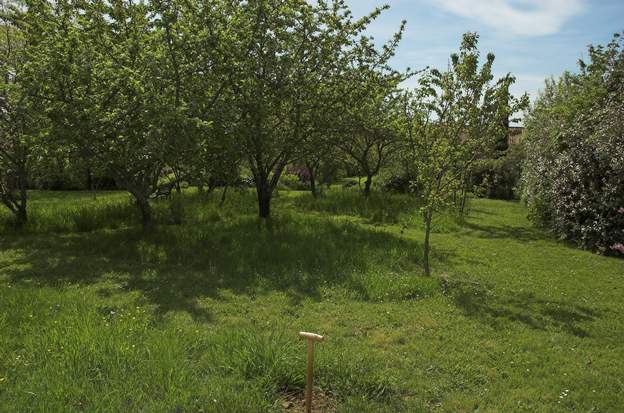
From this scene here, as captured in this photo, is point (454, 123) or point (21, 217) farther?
point (21, 217)

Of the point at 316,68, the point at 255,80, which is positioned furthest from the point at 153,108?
the point at 316,68

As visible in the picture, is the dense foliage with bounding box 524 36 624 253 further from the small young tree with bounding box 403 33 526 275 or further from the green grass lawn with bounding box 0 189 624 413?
the small young tree with bounding box 403 33 526 275

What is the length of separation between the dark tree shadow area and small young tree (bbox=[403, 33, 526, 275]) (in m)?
1.64

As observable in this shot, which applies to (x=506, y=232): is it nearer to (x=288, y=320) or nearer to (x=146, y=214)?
(x=288, y=320)

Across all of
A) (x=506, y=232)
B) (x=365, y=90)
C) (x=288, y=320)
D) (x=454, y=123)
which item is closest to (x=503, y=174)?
(x=506, y=232)

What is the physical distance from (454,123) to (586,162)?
6.18 metres

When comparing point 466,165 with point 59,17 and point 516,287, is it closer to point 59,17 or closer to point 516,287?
point 516,287

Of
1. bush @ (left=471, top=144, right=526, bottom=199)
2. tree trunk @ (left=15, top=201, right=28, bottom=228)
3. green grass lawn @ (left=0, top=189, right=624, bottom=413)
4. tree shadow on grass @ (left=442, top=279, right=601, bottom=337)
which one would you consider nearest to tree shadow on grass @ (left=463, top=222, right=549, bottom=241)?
green grass lawn @ (left=0, top=189, right=624, bottom=413)

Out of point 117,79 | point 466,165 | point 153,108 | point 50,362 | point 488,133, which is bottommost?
point 50,362

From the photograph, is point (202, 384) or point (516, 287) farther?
point (516, 287)

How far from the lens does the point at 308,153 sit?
1151 centimetres

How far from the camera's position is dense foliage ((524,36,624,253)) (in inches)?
423

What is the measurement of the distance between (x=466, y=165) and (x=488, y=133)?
0.61 metres

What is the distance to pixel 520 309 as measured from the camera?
6340mm
